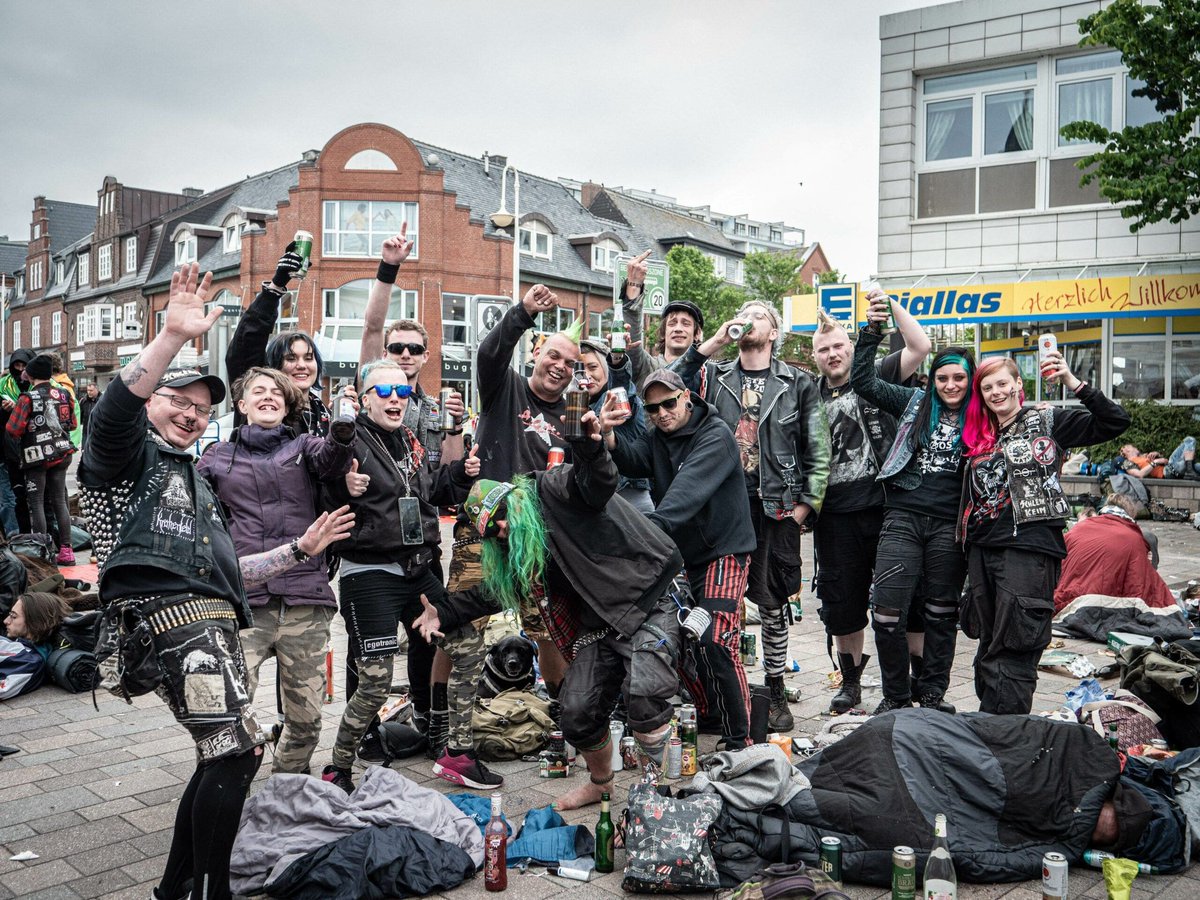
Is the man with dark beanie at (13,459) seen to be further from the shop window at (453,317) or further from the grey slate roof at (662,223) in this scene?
the grey slate roof at (662,223)

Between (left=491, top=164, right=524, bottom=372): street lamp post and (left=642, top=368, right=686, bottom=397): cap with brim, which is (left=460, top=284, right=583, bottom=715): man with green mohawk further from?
(left=491, top=164, right=524, bottom=372): street lamp post

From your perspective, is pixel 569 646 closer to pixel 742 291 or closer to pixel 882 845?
pixel 882 845

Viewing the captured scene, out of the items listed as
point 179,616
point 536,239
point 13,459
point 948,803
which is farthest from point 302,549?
point 536,239

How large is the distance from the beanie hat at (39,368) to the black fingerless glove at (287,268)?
23.4ft

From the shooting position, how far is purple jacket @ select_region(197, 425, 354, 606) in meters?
4.35

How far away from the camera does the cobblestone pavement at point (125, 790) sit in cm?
377

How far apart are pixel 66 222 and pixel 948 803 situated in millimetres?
75486

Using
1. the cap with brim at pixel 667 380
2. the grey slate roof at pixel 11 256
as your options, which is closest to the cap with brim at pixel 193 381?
the cap with brim at pixel 667 380

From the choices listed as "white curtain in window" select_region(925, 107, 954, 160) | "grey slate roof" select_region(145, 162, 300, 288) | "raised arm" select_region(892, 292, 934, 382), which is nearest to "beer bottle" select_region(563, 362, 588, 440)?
"raised arm" select_region(892, 292, 934, 382)

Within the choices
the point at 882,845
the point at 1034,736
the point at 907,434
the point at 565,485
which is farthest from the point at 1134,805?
the point at 565,485

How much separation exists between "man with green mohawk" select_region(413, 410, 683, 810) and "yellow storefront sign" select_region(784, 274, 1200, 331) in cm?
1203

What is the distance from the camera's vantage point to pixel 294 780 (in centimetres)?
407

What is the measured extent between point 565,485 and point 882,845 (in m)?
1.91

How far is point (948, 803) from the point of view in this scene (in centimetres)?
388
